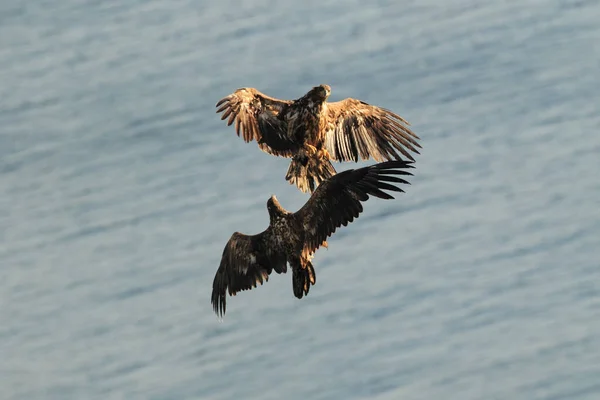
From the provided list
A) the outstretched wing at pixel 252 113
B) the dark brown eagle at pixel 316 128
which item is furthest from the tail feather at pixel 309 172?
the outstretched wing at pixel 252 113

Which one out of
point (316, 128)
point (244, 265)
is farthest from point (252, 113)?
point (244, 265)

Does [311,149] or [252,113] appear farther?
[252,113]

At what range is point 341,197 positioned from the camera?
23547mm

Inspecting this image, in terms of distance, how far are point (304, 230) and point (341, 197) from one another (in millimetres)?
662

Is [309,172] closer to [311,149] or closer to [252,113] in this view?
[311,149]

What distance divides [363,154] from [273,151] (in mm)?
1197

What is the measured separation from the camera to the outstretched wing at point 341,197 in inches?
921

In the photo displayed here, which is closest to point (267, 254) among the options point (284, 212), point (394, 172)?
point (284, 212)

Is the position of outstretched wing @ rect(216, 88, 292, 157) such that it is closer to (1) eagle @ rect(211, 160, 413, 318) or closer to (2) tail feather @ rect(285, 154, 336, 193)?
(2) tail feather @ rect(285, 154, 336, 193)

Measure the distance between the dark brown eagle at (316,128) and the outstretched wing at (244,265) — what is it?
105 centimetres

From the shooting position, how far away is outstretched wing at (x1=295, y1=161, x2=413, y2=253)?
2339cm

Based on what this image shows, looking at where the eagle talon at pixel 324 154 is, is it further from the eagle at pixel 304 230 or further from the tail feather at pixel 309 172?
the eagle at pixel 304 230

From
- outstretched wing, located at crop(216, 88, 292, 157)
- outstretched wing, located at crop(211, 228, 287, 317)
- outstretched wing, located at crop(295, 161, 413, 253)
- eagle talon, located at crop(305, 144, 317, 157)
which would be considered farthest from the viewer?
outstretched wing, located at crop(216, 88, 292, 157)

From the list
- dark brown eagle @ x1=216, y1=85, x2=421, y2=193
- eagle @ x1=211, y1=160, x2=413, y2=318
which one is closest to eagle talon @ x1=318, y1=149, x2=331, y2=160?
dark brown eagle @ x1=216, y1=85, x2=421, y2=193
